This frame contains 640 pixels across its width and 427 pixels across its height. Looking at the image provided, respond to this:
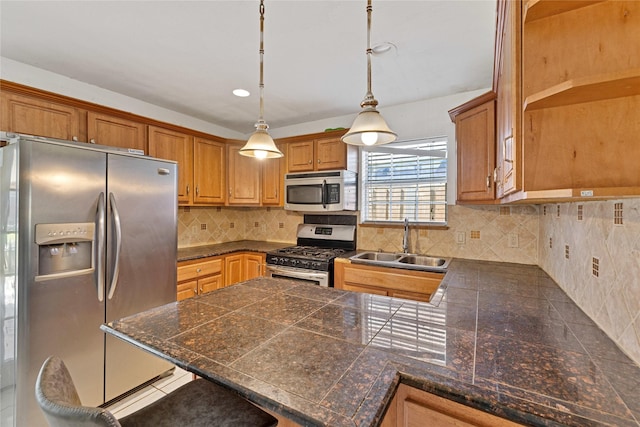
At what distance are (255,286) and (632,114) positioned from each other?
5.33 feet

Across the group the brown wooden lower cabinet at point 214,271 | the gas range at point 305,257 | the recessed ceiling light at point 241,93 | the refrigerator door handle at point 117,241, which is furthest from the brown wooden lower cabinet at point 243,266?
the recessed ceiling light at point 241,93

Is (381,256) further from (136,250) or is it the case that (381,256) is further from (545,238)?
(136,250)

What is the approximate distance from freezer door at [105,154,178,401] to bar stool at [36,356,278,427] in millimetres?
1280

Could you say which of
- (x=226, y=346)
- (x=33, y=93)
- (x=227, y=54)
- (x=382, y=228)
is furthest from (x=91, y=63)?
(x=382, y=228)

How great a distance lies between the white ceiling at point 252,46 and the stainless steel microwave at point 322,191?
81 cm

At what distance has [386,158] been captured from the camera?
3.09 m

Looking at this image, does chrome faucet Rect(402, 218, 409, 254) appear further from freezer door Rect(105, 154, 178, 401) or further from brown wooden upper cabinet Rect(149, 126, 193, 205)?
brown wooden upper cabinet Rect(149, 126, 193, 205)

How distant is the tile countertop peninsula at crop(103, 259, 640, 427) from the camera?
2.15ft

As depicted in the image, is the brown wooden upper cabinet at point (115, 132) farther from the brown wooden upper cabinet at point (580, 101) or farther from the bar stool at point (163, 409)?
the brown wooden upper cabinet at point (580, 101)

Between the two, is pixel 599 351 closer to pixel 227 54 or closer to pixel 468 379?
pixel 468 379

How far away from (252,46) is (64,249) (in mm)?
1788

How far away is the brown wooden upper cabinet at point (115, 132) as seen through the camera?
89.7 inches

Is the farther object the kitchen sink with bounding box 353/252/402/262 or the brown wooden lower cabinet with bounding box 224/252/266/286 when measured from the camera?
the brown wooden lower cabinet with bounding box 224/252/266/286

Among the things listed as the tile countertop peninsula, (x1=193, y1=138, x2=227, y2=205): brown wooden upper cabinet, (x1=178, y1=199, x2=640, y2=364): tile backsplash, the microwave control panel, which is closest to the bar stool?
the tile countertop peninsula
